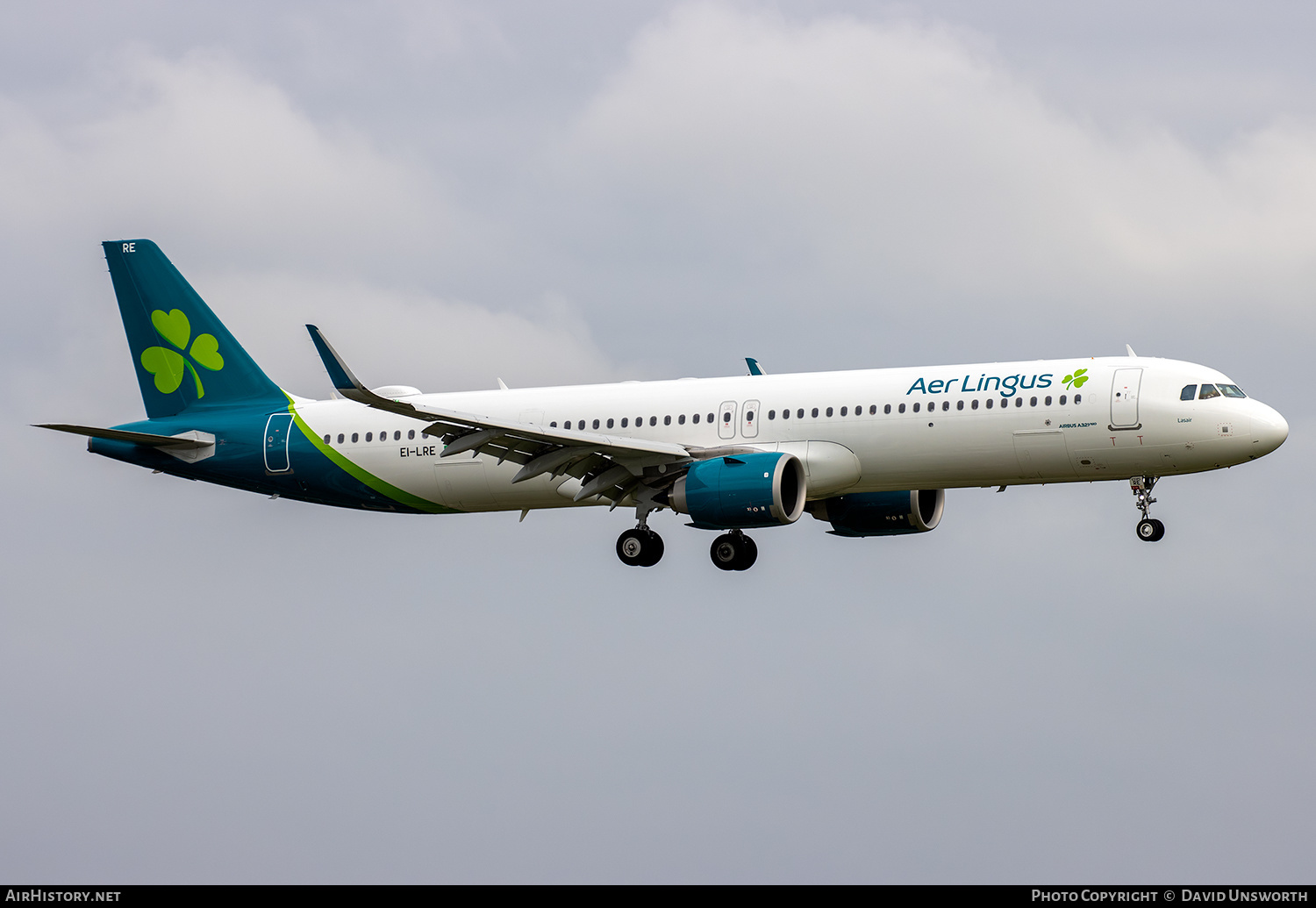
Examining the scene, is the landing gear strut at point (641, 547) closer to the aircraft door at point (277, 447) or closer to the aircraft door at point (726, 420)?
the aircraft door at point (726, 420)

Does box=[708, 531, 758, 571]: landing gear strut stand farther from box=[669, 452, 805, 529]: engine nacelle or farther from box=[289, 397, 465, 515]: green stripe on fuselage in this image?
box=[289, 397, 465, 515]: green stripe on fuselage

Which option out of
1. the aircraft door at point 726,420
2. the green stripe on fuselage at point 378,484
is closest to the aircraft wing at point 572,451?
the aircraft door at point 726,420

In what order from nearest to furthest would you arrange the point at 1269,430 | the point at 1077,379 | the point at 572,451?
the point at 1269,430 < the point at 1077,379 < the point at 572,451

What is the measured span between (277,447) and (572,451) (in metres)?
10.1

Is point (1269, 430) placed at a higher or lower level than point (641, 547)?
higher

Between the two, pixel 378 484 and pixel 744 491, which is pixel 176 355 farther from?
pixel 744 491

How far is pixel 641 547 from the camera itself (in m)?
46.8

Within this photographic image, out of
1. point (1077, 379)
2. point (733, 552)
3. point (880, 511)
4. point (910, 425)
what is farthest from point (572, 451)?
point (1077, 379)

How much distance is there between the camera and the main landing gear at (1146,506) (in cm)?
4253

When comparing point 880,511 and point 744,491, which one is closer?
point 744,491

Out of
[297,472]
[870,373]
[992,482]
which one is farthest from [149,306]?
[992,482]

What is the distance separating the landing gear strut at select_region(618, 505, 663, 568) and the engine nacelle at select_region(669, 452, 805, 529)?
3211mm

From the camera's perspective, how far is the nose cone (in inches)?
1619

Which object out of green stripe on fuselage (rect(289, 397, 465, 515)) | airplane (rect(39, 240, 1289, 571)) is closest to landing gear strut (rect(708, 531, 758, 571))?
airplane (rect(39, 240, 1289, 571))
